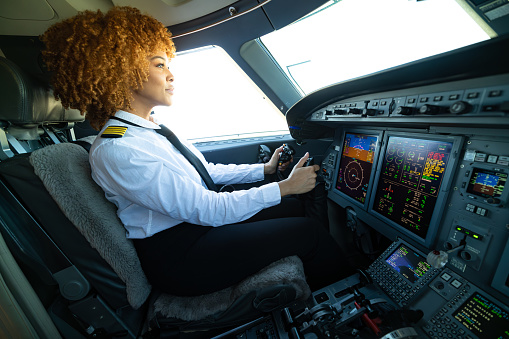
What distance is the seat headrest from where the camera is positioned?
0.87 metres

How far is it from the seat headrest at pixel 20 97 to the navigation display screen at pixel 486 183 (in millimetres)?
1824

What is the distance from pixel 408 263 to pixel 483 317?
1.03 ft

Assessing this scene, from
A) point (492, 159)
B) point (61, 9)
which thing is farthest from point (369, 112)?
point (61, 9)

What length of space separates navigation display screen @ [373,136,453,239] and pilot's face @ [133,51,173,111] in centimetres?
123

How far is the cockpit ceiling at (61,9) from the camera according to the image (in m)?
1.38

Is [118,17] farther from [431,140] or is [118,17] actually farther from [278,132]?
[278,132]

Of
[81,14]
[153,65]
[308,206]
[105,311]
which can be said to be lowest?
[105,311]

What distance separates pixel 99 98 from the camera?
1020mm

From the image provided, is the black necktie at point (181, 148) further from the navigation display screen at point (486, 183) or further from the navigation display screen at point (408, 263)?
the navigation display screen at point (486, 183)

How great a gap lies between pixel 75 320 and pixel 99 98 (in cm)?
100

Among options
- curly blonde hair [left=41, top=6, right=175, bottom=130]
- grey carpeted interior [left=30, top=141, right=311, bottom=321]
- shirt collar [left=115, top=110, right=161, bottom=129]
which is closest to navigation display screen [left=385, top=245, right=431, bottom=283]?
grey carpeted interior [left=30, top=141, right=311, bottom=321]

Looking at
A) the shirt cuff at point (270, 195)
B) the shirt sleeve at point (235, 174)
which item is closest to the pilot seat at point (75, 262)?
the shirt cuff at point (270, 195)

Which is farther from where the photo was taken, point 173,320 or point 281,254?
point 281,254

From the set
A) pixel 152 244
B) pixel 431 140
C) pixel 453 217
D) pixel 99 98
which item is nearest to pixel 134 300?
pixel 152 244
